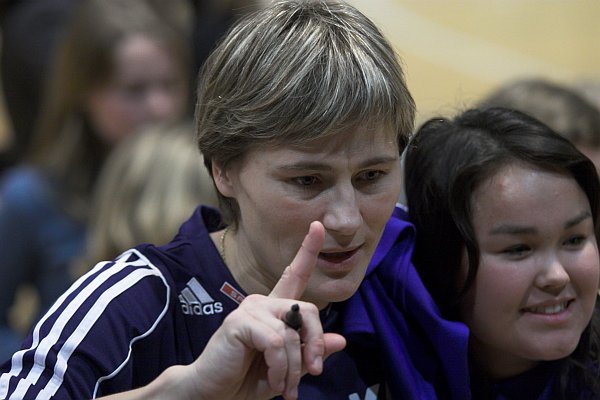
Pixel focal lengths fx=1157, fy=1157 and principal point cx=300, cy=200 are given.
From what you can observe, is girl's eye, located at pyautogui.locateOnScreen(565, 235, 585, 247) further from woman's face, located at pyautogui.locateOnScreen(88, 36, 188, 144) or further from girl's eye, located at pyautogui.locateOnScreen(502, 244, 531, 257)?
Answer: woman's face, located at pyautogui.locateOnScreen(88, 36, 188, 144)

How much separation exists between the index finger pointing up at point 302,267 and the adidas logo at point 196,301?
292 mm

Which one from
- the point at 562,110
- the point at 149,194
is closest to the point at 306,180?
the point at 149,194

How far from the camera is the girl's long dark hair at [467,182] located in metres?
2.20

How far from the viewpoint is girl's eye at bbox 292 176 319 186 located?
193cm

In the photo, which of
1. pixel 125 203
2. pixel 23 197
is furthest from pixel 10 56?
pixel 125 203

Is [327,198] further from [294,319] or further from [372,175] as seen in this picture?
[294,319]

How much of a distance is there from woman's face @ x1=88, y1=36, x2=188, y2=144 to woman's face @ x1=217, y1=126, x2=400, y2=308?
201 cm

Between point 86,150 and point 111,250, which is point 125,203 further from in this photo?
point 86,150

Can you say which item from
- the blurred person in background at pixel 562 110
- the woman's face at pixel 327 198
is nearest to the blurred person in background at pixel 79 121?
the blurred person in background at pixel 562 110

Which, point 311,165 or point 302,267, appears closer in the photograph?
point 302,267

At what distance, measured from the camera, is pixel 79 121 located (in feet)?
13.1

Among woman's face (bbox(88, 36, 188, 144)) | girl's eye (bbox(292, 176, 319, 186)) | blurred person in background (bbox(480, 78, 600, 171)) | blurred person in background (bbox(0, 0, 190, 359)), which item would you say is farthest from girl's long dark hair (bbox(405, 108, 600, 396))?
woman's face (bbox(88, 36, 188, 144))

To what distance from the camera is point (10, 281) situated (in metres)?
3.64

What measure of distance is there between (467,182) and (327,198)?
408mm
